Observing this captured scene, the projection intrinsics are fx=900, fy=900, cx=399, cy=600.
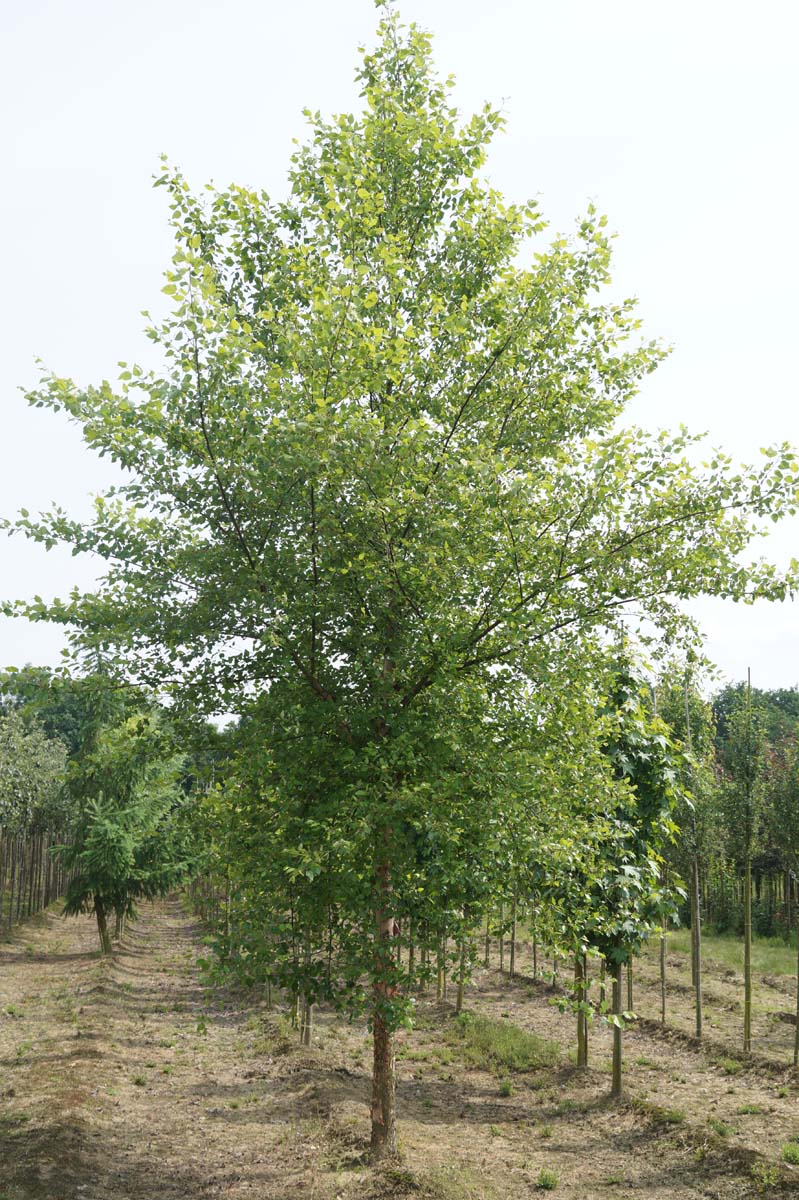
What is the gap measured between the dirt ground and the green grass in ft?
27.2

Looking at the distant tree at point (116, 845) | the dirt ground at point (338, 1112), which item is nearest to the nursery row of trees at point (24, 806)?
the distant tree at point (116, 845)

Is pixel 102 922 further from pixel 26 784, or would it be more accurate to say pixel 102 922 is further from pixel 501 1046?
pixel 501 1046

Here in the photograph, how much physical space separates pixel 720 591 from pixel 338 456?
4071mm

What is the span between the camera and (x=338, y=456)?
745 centimetres

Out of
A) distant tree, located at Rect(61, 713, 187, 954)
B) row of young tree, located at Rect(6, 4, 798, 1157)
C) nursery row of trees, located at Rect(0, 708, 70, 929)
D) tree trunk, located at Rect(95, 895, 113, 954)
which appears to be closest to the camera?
row of young tree, located at Rect(6, 4, 798, 1157)

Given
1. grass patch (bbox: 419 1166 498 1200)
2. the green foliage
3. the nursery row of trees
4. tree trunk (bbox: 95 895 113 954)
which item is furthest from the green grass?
the green foliage

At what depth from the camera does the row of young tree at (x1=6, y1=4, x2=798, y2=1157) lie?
311 inches

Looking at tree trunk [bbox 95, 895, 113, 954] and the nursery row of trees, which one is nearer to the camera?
tree trunk [bbox 95, 895, 113, 954]

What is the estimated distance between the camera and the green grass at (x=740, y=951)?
28.5 meters

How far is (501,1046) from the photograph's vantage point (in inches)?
681

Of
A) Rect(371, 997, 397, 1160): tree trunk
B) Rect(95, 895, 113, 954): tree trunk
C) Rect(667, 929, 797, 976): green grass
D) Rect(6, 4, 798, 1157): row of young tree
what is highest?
Rect(6, 4, 798, 1157): row of young tree

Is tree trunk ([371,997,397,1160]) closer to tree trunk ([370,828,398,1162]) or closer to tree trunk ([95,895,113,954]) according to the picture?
tree trunk ([370,828,398,1162])

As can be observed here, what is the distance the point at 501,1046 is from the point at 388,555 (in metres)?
12.9

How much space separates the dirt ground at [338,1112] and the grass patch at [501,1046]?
0.95 feet
